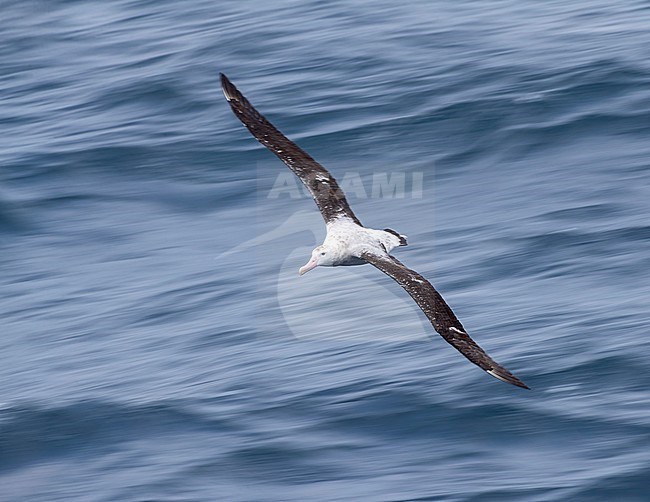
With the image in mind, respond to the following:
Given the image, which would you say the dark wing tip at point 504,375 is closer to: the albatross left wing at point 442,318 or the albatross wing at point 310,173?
the albatross left wing at point 442,318

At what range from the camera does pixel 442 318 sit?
365 inches

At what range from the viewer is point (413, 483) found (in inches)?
361

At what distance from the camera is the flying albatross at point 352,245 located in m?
9.09

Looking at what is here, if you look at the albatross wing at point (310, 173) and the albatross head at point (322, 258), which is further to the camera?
the albatross wing at point (310, 173)

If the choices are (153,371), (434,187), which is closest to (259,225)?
(434,187)

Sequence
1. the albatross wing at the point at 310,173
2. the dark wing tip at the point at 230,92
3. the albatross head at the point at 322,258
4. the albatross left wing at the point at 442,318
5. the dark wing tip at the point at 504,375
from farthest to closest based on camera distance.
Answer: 1. the dark wing tip at the point at 230,92
2. the albatross wing at the point at 310,173
3. the albatross head at the point at 322,258
4. the albatross left wing at the point at 442,318
5. the dark wing tip at the point at 504,375

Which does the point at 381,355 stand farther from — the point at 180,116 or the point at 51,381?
the point at 180,116

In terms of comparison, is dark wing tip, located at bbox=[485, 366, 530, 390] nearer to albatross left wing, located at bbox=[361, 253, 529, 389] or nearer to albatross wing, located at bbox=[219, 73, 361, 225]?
albatross left wing, located at bbox=[361, 253, 529, 389]

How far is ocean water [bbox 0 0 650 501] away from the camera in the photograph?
9.70 m

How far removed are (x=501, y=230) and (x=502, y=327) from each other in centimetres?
230

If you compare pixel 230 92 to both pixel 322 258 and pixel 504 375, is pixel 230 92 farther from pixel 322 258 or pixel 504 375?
pixel 504 375

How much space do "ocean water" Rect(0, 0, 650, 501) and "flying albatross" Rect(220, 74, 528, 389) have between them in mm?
987

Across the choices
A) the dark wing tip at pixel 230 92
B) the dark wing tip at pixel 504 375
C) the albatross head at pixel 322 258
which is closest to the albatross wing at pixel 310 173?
the dark wing tip at pixel 230 92

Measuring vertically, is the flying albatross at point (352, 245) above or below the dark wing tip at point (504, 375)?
above
